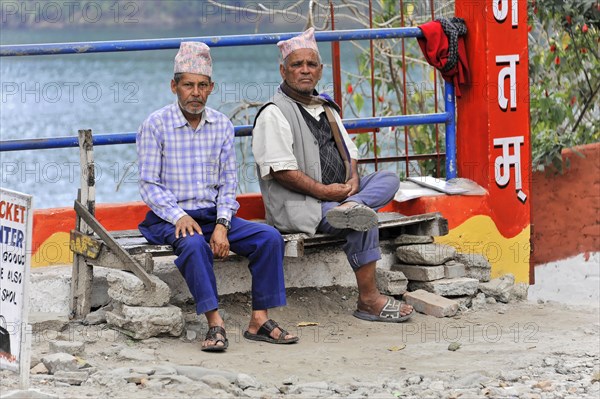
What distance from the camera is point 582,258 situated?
327 inches

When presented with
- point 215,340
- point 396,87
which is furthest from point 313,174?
point 396,87

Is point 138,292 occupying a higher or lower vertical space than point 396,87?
lower

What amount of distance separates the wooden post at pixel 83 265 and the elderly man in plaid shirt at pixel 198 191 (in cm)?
27

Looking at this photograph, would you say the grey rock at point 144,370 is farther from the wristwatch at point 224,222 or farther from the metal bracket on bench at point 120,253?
the wristwatch at point 224,222

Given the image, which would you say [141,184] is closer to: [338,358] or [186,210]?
[186,210]

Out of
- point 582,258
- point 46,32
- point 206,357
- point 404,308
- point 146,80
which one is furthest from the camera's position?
point 46,32

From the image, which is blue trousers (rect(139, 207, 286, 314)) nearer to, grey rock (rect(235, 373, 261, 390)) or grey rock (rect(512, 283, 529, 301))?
grey rock (rect(235, 373, 261, 390))

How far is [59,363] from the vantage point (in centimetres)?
494

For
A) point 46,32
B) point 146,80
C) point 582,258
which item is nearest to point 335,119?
point 582,258

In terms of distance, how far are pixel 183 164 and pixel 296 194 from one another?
0.69 m

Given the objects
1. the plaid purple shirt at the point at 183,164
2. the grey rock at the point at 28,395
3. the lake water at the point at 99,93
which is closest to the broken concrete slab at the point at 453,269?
the plaid purple shirt at the point at 183,164

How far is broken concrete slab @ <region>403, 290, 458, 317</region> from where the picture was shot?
648cm

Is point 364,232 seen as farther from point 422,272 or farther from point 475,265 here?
point 475,265

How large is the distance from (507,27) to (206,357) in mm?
2936
